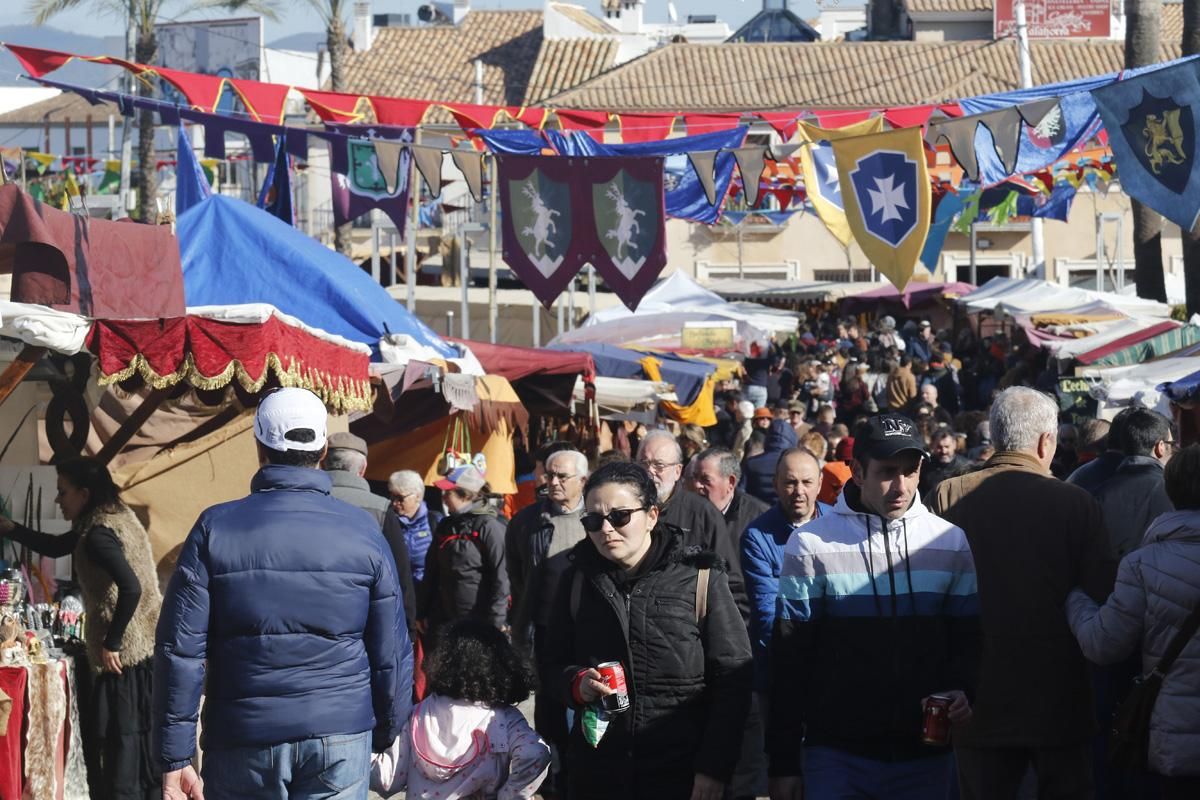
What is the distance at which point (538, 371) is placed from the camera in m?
13.5

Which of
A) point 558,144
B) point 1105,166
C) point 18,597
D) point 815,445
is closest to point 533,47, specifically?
point 1105,166

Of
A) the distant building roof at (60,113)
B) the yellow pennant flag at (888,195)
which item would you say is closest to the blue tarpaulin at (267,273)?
the yellow pennant flag at (888,195)

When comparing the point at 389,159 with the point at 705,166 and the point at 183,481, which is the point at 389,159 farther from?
the point at 183,481

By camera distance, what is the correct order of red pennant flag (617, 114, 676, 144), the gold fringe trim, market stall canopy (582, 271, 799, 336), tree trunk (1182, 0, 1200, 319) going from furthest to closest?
market stall canopy (582, 271, 799, 336) → red pennant flag (617, 114, 676, 144) → tree trunk (1182, 0, 1200, 319) → the gold fringe trim

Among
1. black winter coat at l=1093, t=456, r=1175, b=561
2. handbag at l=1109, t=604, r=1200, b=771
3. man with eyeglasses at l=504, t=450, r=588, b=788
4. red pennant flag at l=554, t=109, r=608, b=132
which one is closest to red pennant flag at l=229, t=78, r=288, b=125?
red pennant flag at l=554, t=109, r=608, b=132

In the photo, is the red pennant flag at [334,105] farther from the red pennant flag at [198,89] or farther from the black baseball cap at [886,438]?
the black baseball cap at [886,438]

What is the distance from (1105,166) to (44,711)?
20.5m

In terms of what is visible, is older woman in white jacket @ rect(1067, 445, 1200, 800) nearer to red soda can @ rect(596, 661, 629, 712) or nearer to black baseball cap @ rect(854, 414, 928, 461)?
black baseball cap @ rect(854, 414, 928, 461)

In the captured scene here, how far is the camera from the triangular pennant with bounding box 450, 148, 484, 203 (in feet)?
45.4

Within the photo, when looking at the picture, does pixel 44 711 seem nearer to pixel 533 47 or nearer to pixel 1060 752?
pixel 1060 752

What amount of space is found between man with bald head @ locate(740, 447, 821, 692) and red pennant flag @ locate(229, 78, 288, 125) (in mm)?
8972

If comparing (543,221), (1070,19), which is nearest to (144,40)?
(543,221)

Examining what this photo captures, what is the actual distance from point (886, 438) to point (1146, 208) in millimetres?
17896

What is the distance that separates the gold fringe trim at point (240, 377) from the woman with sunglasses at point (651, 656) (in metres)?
3.05
